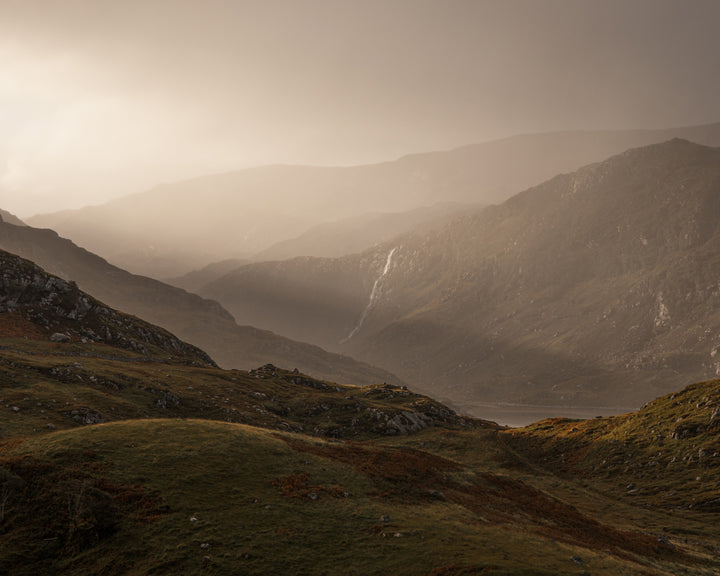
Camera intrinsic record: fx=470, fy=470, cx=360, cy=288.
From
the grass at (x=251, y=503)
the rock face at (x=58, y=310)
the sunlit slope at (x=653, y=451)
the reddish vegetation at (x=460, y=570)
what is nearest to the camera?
the reddish vegetation at (x=460, y=570)

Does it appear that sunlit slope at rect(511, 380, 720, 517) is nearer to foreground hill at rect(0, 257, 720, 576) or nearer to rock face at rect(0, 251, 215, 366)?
foreground hill at rect(0, 257, 720, 576)

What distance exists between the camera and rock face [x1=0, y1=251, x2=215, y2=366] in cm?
8481

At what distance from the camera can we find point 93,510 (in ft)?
81.6

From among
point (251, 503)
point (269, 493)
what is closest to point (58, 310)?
point (269, 493)

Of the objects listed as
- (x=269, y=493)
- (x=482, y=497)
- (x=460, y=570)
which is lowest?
(x=482, y=497)

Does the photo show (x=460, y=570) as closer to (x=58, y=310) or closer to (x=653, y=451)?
(x=653, y=451)

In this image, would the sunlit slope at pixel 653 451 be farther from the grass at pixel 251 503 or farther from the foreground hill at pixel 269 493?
the grass at pixel 251 503

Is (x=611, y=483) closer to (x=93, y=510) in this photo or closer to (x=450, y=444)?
(x=450, y=444)

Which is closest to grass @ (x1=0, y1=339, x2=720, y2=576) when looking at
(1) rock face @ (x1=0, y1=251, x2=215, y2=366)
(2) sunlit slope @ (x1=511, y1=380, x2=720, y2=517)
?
(2) sunlit slope @ (x1=511, y1=380, x2=720, y2=517)

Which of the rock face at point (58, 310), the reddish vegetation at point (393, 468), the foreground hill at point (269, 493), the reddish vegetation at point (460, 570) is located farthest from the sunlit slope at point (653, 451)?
the rock face at point (58, 310)

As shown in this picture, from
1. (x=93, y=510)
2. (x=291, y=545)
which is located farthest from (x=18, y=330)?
(x=291, y=545)

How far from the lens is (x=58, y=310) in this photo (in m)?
91.4

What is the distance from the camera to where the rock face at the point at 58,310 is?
84812 millimetres

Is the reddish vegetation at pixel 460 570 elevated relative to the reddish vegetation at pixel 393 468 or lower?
elevated
